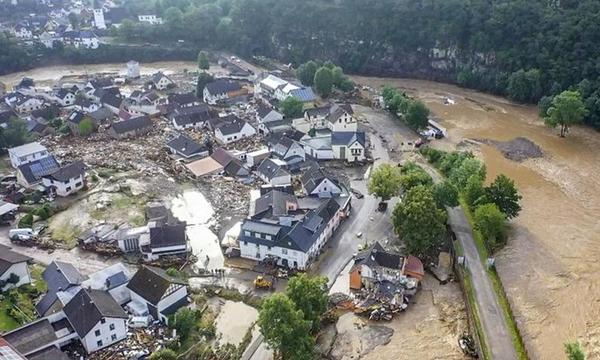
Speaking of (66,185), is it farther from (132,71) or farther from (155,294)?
(132,71)

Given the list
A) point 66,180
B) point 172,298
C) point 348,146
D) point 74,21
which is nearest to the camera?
point 172,298

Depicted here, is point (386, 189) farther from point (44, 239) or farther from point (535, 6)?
point (535, 6)

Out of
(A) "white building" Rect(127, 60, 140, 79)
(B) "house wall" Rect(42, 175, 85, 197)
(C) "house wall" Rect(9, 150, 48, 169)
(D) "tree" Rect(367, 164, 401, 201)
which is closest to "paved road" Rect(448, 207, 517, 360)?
(D) "tree" Rect(367, 164, 401, 201)

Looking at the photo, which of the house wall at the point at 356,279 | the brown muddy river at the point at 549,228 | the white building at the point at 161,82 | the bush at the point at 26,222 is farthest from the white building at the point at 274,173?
the white building at the point at 161,82

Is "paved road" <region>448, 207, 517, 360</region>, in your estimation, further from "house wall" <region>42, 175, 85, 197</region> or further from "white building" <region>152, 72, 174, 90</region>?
"white building" <region>152, 72, 174, 90</region>

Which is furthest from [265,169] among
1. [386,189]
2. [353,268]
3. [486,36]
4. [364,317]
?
[486,36]

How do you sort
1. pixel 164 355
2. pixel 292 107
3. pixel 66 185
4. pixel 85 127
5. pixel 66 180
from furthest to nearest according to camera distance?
1. pixel 292 107
2. pixel 85 127
3. pixel 66 185
4. pixel 66 180
5. pixel 164 355

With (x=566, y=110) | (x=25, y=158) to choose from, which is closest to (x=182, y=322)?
(x=25, y=158)
